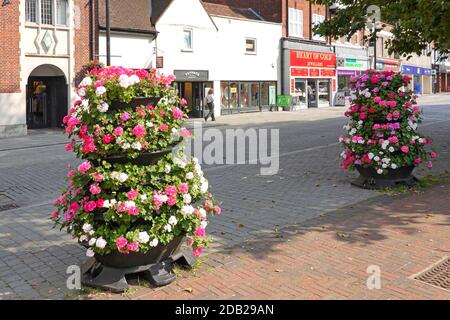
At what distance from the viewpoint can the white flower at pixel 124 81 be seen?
4.27m

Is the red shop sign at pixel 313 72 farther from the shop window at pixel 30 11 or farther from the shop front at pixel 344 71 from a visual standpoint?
the shop window at pixel 30 11

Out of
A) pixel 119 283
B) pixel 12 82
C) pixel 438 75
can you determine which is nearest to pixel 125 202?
pixel 119 283

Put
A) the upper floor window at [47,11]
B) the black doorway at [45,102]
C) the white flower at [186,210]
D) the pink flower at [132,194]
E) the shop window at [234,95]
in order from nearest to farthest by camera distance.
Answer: the pink flower at [132,194], the white flower at [186,210], the upper floor window at [47,11], the black doorway at [45,102], the shop window at [234,95]

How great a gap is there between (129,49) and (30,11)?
5302mm

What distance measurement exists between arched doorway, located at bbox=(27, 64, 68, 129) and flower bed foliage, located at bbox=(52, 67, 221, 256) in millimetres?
19009

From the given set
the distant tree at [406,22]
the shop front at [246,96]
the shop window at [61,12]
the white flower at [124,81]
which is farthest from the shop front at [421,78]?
the white flower at [124,81]

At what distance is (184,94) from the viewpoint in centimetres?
2903

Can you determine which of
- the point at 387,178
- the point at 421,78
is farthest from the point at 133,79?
the point at 421,78

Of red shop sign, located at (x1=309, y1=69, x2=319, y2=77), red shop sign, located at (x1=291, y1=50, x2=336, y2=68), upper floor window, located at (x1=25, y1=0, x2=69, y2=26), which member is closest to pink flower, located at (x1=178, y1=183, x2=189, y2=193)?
upper floor window, located at (x1=25, y1=0, x2=69, y2=26)

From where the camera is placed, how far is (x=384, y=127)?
8.59 metres

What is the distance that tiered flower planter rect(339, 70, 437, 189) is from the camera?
28.1 ft

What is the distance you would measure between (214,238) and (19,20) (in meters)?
17.6

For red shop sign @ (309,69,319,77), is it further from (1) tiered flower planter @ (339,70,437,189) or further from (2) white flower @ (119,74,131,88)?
(2) white flower @ (119,74,131,88)
